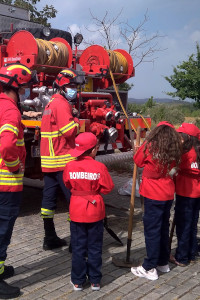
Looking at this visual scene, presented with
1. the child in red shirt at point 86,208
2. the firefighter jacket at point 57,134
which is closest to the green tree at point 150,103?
the firefighter jacket at point 57,134

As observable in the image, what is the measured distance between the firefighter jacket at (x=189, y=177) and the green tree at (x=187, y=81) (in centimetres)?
1588

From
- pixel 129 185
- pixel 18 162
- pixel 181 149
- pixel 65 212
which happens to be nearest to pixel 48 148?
pixel 18 162

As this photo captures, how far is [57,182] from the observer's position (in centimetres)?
444

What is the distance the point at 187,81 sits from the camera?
65.0ft

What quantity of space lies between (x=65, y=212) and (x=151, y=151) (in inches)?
101

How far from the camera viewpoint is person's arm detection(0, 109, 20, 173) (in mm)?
3205

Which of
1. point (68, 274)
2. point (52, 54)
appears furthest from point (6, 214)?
point (52, 54)

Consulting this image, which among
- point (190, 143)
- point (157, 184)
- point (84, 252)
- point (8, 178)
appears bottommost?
point (84, 252)

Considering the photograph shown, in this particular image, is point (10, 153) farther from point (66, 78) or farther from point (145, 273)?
point (145, 273)

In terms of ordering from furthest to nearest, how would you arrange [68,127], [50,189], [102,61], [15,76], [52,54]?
[102,61], [52,54], [50,189], [68,127], [15,76]

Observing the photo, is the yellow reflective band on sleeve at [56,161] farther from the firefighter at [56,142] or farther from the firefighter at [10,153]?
the firefighter at [10,153]

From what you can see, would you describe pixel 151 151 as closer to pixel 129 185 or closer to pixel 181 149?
pixel 181 149

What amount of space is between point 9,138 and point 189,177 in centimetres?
181

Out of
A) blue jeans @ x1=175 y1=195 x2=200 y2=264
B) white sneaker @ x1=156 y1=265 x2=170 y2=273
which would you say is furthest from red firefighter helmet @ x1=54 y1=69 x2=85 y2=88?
white sneaker @ x1=156 y1=265 x2=170 y2=273
